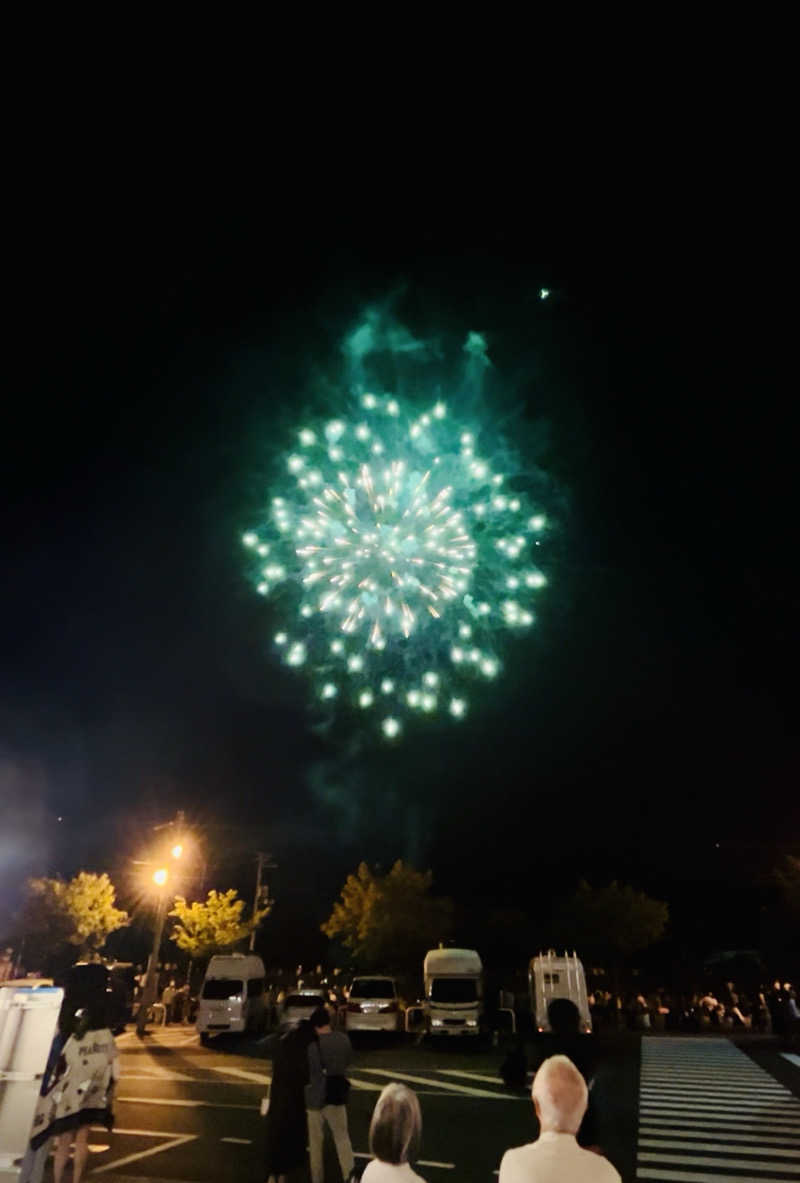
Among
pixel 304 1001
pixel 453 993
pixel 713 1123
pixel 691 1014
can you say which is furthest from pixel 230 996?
pixel 691 1014

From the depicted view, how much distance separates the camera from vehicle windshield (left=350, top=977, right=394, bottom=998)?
24250 mm

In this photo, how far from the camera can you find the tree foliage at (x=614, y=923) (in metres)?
41.8

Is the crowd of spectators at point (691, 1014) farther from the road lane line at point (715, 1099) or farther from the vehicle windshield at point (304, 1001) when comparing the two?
the road lane line at point (715, 1099)

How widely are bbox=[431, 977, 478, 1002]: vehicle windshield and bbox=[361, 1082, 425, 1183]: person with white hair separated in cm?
2160

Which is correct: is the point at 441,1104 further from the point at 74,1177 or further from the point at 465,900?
the point at 465,900

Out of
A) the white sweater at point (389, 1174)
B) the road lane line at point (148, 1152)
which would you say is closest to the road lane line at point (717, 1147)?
the road lane line at point (148, 1152)

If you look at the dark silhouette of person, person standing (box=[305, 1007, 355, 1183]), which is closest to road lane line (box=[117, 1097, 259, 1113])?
person standing (box=[305, 1007, 355, 1183])

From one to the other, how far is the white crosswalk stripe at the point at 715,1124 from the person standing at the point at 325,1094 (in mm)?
3815

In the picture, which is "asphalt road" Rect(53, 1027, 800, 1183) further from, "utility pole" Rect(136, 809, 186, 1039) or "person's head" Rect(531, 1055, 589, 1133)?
"utility pole" Rect(136, 809, 186, 1039)

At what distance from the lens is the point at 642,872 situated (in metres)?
53.1

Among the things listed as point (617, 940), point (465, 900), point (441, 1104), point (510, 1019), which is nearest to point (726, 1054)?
point (510, 1019)

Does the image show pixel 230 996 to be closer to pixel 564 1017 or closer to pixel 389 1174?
pixel 564 1017

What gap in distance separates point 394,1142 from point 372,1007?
22743 mm

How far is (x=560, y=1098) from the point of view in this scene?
3531 millimetres
